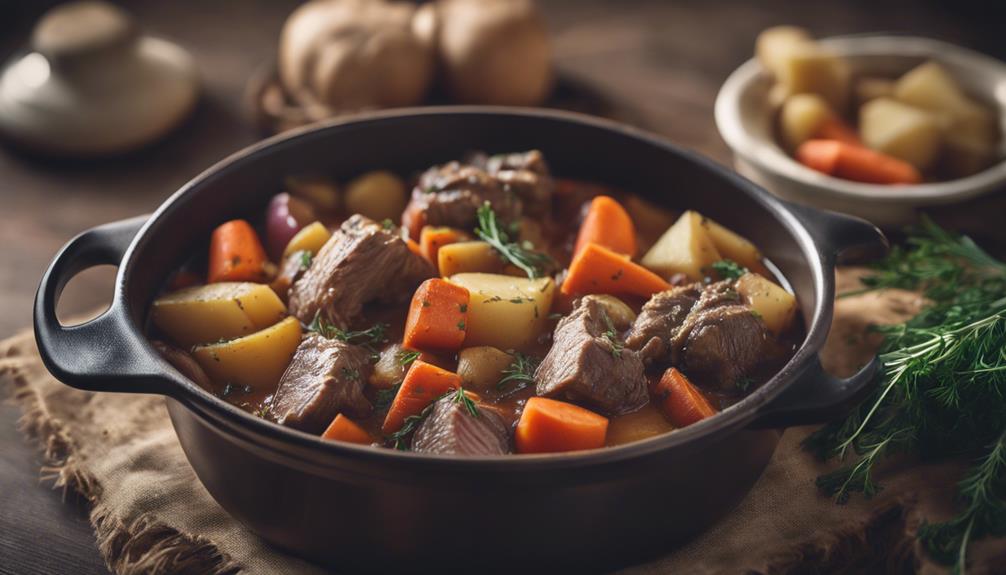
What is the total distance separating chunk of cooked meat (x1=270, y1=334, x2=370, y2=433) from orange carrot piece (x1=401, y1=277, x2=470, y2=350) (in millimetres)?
148

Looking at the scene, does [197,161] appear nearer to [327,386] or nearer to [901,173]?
[327,386]

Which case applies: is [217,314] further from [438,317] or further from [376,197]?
[376,197]

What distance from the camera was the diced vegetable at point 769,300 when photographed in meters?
2.79

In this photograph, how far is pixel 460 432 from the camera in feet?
7.32

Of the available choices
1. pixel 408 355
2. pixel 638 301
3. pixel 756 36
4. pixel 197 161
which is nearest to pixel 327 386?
pixel 408 355

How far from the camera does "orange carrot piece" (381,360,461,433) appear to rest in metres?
2.42

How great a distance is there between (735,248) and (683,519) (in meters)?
1.08

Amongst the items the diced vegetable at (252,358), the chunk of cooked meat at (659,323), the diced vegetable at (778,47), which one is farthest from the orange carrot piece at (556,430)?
the diced vegetable at (778,47)

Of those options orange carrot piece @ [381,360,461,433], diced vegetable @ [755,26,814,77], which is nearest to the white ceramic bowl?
diced vegetable @ [755,26,814,77]

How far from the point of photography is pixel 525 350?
270 centimetres

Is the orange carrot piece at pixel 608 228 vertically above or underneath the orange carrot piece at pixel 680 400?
above

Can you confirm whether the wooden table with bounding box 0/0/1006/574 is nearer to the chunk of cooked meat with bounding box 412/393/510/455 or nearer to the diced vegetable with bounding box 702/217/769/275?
the chunk of cooked meat with bounding box 412/393/510/455

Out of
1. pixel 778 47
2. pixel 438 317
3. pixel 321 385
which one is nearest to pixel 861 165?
pixel 778 47

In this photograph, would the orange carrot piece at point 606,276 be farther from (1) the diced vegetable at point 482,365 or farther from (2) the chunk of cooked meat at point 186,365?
(2) the chunk of cooked meat at point 186,365
